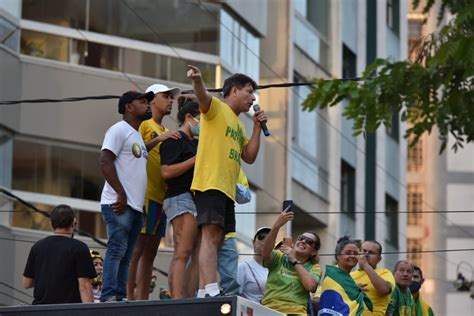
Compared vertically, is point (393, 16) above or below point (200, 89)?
above

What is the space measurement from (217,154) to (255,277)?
74.1 inches

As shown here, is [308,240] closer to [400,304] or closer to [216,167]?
[400,304]

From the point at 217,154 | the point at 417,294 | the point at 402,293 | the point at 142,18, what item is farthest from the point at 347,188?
the point at 217,154

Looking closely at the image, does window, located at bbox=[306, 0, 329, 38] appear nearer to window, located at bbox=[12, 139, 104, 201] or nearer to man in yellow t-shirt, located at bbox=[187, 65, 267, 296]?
window, located at bbox=[12, 139, 104, 201]

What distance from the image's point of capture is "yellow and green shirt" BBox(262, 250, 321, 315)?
1496 centimetres

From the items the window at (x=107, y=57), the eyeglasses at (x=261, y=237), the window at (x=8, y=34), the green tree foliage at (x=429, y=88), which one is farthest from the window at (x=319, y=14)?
the green tree foliage at (x=429, y=88)

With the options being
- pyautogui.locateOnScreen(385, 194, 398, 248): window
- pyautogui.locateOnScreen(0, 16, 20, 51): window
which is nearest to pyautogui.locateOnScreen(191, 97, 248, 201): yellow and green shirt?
pyautogui.locateOnScreen(0, 16, 20, 51): window

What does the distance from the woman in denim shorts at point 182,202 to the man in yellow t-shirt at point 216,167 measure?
0.32 meters

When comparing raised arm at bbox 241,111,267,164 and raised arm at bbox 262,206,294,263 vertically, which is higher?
raised arm at bbox 241,111,267,164

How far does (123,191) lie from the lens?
14141mm

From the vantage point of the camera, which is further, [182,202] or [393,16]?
[393,16]

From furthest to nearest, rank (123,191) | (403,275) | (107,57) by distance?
(107,57) < (403,275) < (123,191)

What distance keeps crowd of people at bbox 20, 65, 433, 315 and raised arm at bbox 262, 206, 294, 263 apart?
12mm

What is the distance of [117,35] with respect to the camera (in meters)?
32.3
